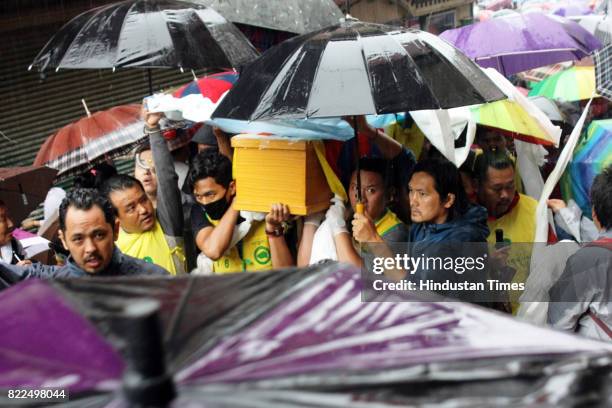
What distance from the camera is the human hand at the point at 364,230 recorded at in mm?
3859

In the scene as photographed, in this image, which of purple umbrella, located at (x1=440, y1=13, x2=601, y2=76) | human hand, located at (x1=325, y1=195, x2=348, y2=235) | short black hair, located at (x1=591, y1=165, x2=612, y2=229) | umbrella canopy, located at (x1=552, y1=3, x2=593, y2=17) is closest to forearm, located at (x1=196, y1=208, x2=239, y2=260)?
human hand, located at (x1=325, y1=195, x2=348, y2=235)

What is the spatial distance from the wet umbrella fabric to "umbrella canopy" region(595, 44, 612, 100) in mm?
3168

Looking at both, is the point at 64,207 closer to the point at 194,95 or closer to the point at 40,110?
the point at 194,95

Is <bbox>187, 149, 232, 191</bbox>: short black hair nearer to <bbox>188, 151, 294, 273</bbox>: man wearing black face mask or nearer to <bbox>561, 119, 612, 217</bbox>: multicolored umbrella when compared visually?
<bbox>188, 151, 294, 273</bbox>: man wearing black face mask

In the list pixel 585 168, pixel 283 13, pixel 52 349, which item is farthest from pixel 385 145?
pixel 52 349

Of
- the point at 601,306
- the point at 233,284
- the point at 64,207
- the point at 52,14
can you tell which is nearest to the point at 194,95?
the point at 64,207

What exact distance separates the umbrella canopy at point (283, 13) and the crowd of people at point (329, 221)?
4.85 ft

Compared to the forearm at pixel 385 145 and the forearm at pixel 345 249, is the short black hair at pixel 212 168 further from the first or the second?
the forearm at pixel 385 145

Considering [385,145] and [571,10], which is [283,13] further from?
[571,10]

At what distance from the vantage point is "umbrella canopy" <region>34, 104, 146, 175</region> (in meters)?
5.89

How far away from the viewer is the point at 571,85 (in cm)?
Answer: 802

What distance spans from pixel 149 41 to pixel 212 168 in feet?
3.38

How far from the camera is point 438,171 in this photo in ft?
13.2

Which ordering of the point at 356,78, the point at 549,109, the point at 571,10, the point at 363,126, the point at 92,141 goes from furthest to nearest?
the point at 571,10 → the point at 549,109 → the point at 92,141 → the point at 363,126 → the point at 356,78
